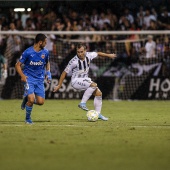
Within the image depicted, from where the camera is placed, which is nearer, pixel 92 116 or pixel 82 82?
pixel 92 116

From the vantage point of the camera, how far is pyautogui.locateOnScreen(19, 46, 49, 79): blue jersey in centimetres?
1461

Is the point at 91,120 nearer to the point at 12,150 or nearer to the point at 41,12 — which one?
the point at 12,150

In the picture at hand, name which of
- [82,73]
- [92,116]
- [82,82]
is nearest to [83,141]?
[92,116]

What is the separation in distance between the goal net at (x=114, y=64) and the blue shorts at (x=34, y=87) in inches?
354

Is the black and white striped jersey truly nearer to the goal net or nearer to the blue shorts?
the blue shorts

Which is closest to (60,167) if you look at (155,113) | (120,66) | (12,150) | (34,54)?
(12,150)

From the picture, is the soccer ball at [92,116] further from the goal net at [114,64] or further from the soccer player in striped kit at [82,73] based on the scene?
the goal net at [114,64]

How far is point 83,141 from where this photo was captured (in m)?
11.4

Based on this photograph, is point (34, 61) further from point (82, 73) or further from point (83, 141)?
point (83, 141)

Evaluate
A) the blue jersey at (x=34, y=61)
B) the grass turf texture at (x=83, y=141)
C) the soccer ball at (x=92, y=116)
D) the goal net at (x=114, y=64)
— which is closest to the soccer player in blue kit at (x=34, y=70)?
the blue jersey at (x=34, y=61)

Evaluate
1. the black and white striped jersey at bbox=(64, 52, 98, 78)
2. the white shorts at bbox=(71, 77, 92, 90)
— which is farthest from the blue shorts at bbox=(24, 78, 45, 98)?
the white shorts at bbox=(71, 77, 92, 90)

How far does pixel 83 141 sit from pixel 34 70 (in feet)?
12.7

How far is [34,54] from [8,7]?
46.8 feet

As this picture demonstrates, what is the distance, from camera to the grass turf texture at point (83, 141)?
29.2 feet
